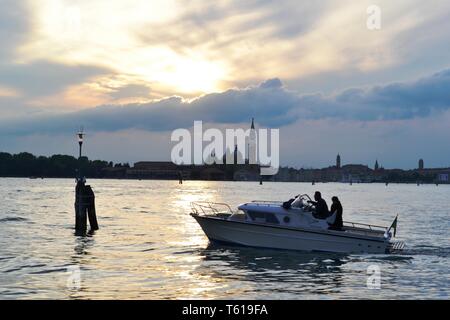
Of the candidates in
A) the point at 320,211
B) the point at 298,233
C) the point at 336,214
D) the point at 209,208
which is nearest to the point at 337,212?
the point at 336,214

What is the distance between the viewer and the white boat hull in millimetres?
23938

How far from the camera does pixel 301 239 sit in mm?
24281

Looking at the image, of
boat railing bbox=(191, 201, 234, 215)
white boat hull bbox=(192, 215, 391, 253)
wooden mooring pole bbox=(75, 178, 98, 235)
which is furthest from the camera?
wooden mooring pole bbox=(75, 178, 98, 235)

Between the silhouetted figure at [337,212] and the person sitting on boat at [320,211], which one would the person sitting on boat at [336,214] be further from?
the person sitting on boat at [320,211]

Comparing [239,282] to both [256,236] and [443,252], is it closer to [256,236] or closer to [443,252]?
[256,236]

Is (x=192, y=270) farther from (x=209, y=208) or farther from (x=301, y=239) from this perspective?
(x=209, y=208)

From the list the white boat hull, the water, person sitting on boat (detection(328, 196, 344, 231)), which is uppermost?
person sitting on boat (detection(328, 196, 344, 231))

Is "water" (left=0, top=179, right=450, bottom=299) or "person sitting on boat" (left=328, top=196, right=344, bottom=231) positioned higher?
"person sitting on boat" (left=328, top=196, right=344, bottom=231)

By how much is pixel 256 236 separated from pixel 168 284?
7765 millimetres

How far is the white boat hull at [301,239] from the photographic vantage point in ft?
78.5

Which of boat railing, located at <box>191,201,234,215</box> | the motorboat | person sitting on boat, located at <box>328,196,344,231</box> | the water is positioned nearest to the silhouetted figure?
person sitting on boat, located at <box>328,196,344,231</box>

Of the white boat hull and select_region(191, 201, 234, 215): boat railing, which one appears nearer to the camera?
the white boat hull

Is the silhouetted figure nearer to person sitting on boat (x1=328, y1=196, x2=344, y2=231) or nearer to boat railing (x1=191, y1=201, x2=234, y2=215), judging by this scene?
person sitting on boat (x1=328, y1=196, x2=344, y2=231)
